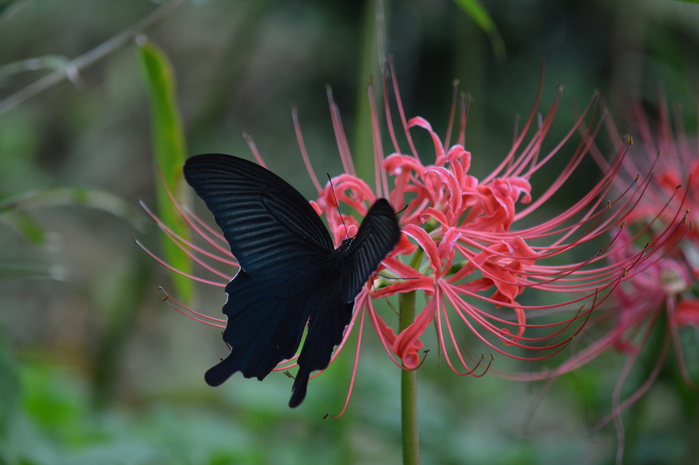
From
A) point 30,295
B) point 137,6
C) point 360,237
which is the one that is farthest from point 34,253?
point 360,237

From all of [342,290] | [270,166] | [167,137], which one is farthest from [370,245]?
[270,166]

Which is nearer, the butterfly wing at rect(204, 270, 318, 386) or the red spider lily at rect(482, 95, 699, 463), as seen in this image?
the butterfly wing at rect(204, 270, 318, 386)

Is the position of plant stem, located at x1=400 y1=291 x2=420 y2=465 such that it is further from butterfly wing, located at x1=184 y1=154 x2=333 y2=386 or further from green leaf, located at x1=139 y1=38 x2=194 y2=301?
green leaf, located at x1=139 y1=38 x2=194 y2=301

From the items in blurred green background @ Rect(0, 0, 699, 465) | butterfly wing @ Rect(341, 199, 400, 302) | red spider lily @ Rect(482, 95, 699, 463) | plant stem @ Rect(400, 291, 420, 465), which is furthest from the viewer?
blurred green background @ Rect(0, 0, 699, 465)

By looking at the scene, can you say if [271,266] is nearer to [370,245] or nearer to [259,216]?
[259,216]

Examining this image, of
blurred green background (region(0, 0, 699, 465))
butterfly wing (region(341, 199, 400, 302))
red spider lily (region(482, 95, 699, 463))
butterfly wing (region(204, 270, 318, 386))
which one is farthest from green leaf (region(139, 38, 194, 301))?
red spider lily (region(482, 95, 699, 463))

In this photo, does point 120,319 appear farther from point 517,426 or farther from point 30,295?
point 30,295

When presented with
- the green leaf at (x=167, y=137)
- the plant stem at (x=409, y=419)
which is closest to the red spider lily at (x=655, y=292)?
the plant stem at (x=409, y=419)

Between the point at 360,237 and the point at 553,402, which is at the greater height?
the point at 360,237

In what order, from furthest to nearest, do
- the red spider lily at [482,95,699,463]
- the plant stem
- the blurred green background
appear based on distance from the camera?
the blurred green background
the red spider lily at [482,95,699,463]
the plant stem
